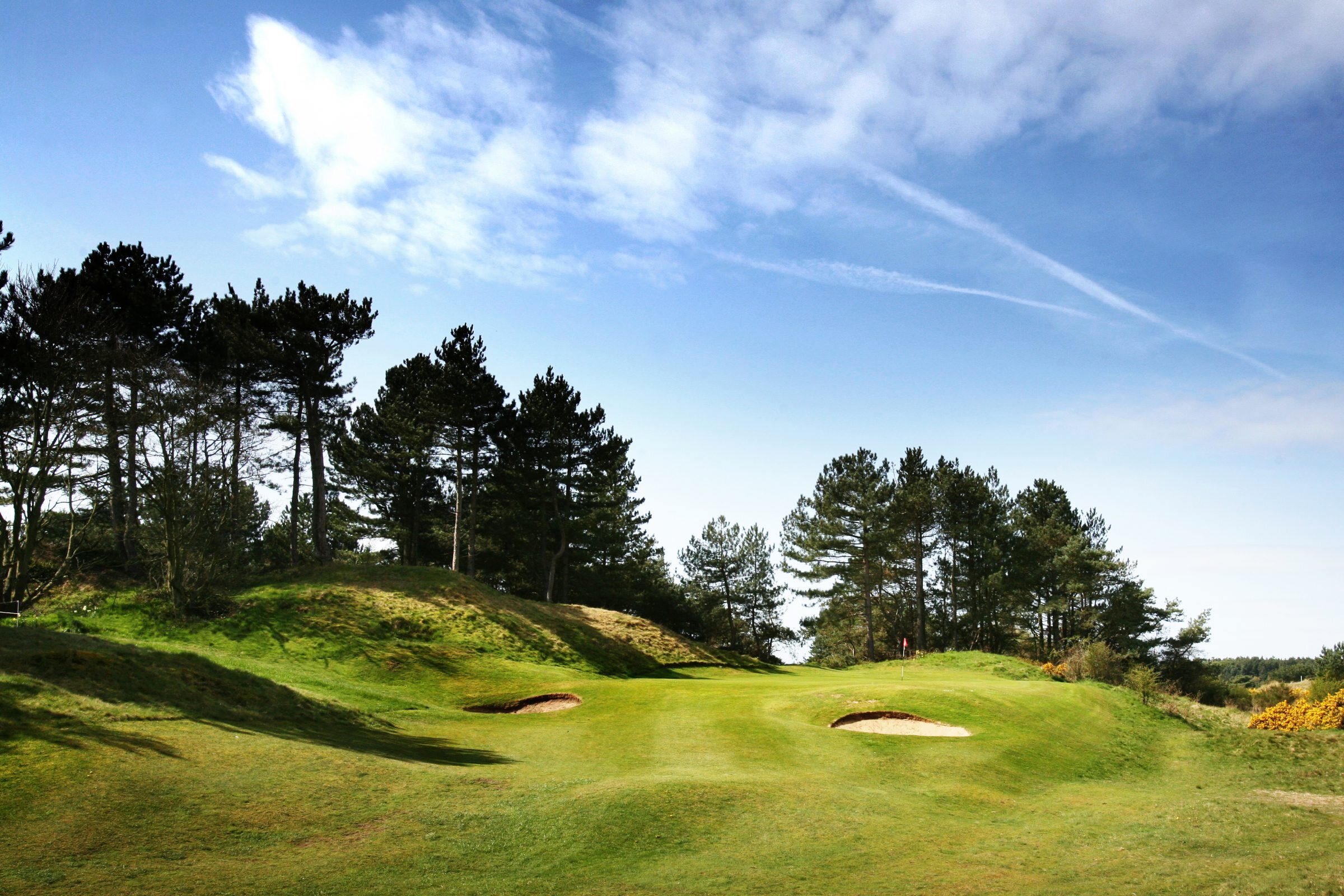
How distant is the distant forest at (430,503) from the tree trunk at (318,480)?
0.16 meters

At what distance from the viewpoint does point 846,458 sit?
57438 mm

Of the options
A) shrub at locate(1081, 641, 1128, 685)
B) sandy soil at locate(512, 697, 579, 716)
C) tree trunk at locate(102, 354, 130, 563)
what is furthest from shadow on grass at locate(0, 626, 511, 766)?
shrub at locate(1081, 641, 1128, 685)

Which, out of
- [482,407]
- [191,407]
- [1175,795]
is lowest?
[1175,795]

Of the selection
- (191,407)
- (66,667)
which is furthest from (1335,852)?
(191,407)

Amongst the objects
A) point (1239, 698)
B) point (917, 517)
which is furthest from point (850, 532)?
point (1239, 698)

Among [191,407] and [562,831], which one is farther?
[191,407]

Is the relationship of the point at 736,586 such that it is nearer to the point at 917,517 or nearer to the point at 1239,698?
the point at 917,517

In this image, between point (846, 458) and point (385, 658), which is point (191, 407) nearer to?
point (385, 658)

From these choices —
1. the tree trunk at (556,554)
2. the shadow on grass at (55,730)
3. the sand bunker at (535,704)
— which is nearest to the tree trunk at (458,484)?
the tree trunk at (556,554)

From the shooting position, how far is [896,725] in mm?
22203

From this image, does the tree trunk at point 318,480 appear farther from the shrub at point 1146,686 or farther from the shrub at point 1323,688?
the shrub at point 1323,688

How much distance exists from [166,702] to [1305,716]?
30.9 metres

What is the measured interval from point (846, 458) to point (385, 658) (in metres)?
38.3

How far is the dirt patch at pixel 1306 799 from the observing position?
1448 centimetres
